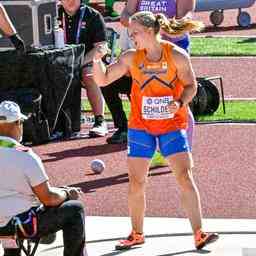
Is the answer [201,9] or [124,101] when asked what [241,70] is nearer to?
[124,101]

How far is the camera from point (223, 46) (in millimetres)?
20750

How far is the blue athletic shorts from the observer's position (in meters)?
7.98

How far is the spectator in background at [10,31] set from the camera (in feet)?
38.7

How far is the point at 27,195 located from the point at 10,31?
5159 millimetres

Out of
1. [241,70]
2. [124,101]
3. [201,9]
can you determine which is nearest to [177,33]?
[124,101]

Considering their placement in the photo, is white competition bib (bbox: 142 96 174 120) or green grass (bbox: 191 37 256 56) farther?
green grass (bbox: 191 37 256 56)

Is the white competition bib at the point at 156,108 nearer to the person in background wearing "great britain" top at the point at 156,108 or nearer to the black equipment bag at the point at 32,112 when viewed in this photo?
the person in background wearing "great britain" top at the point at 156,108

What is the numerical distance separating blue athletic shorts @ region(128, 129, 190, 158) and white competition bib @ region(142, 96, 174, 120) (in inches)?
5.3

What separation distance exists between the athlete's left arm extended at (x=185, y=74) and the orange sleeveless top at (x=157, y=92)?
0.12 ft

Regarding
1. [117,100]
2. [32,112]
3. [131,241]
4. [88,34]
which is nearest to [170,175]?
[117,100]

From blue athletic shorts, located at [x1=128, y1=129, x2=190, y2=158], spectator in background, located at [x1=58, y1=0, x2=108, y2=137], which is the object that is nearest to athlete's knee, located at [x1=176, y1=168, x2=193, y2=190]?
blue athletic shorts, located at [x1=128, y1=129, x2=190, y2=158]

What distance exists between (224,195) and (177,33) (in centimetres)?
198

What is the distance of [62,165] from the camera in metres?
Result: 11.1

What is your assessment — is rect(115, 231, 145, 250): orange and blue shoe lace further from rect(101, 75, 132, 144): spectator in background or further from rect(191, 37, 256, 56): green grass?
rect(191, 37, 256, 56): green grass
